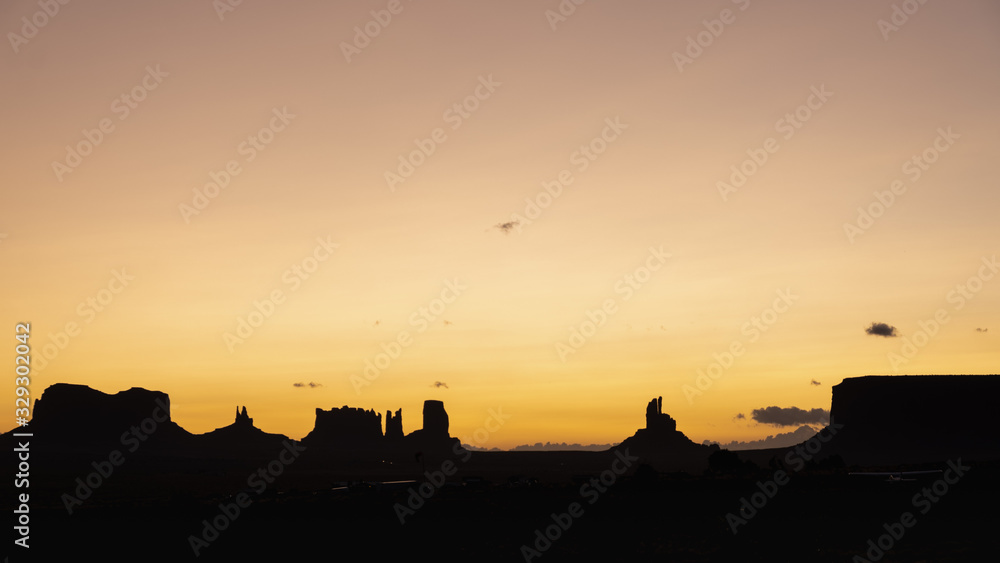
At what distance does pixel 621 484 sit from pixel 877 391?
11105 centimetres

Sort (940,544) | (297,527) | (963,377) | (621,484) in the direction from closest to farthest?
(940,544), (297,527), (621,484), (963,377)

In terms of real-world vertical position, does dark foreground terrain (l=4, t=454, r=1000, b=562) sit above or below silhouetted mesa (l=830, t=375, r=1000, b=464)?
below

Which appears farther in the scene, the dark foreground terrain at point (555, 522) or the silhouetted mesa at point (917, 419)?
the silhouetted mesa at point (917, 419)

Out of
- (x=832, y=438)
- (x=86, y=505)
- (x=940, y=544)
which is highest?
(x=832, y=438)

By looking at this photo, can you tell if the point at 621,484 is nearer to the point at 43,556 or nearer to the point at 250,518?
the point at 250,518

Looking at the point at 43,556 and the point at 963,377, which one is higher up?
the point at 963,377

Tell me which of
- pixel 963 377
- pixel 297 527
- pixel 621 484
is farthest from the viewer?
pixel 963 377

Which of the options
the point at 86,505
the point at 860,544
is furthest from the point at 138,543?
the point at 860,544

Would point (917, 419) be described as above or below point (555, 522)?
above

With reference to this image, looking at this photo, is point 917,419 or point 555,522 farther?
point 917,419

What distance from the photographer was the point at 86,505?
3484 inches

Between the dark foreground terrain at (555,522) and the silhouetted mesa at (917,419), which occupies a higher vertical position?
the silhouetted mesa at (917,419)

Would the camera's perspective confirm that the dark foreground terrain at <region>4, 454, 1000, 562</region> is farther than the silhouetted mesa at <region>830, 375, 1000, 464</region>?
No

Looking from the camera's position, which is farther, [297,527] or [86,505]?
[86,505]
